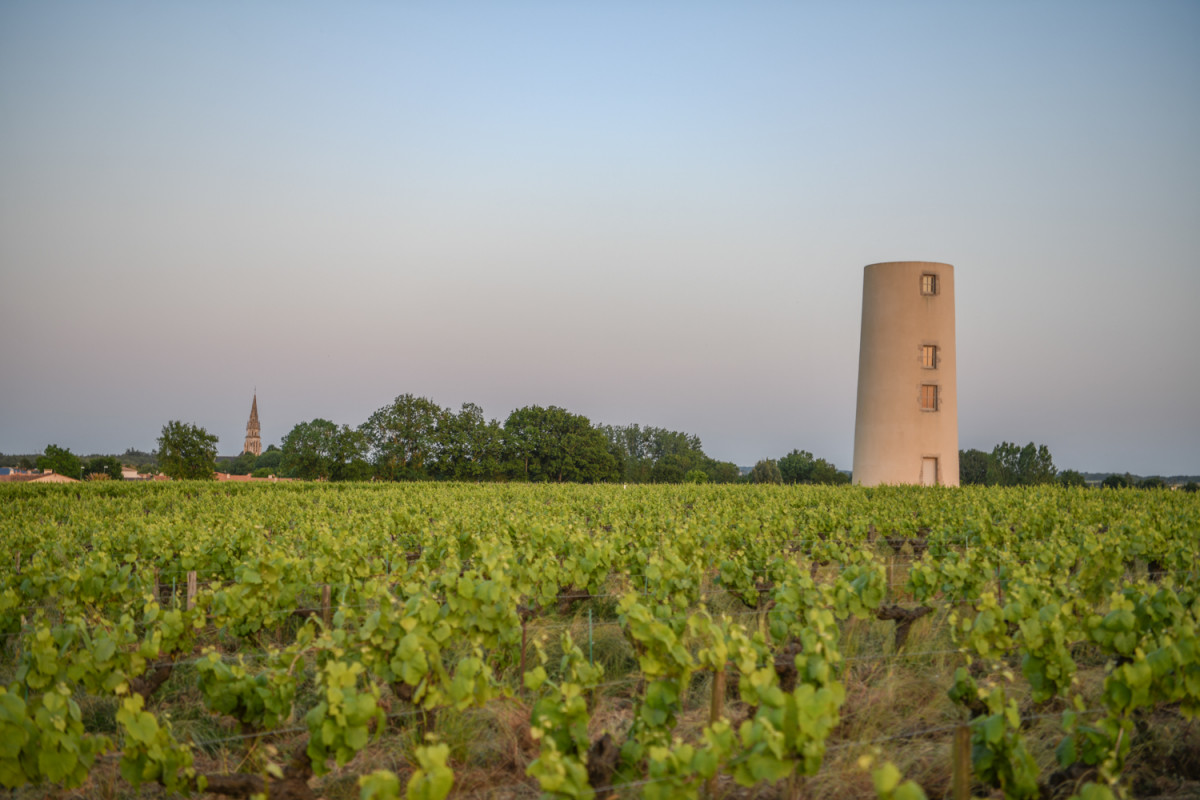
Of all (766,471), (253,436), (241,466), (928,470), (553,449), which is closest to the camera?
(928,470)

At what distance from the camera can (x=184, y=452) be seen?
61.9 m

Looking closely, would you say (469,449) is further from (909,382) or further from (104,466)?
(104,466)

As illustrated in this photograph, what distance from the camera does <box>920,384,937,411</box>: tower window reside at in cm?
2811

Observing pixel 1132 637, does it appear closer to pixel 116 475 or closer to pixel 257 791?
pixel 257 791

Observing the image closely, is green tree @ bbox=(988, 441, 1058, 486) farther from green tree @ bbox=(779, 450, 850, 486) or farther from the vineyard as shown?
the vineyard

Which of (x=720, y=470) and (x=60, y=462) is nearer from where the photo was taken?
(x=60, y=462)

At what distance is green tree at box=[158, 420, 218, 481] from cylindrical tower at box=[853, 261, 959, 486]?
53.0 meters

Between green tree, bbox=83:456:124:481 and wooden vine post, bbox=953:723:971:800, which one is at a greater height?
green tree, bbox=83:456:124:481

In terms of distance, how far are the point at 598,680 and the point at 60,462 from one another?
83.2 meters

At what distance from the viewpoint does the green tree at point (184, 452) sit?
61453 mm

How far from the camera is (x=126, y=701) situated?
3.84m

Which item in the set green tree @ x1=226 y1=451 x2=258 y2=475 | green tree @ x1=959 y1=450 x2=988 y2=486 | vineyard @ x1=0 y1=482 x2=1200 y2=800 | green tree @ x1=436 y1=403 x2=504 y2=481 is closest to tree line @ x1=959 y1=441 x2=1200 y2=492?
green tree @ x1=959 y1=450 x2=988 y2=486

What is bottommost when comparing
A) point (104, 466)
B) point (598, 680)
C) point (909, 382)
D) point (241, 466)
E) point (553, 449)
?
point (598, 680)

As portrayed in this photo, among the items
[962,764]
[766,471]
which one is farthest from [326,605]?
[766,471]
